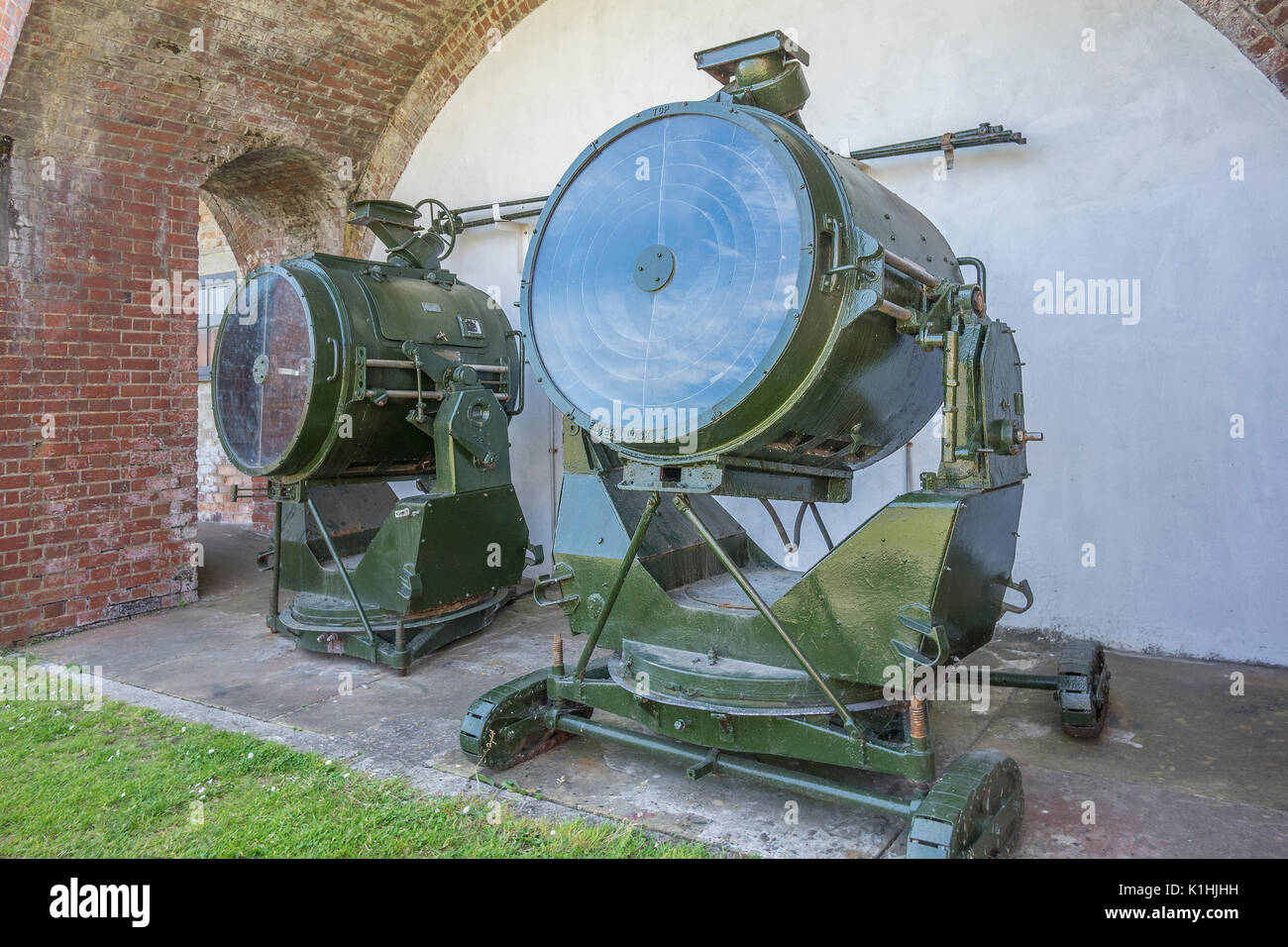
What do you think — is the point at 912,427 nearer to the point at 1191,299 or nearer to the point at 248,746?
the point at 1191,299

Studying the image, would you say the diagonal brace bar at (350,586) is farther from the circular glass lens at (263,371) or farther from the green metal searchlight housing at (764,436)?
the green metal searchlight housing at (764,436)

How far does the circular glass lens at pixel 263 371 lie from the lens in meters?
4.59

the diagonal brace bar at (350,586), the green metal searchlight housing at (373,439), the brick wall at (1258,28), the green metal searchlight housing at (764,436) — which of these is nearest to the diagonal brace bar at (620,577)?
the green metal searchlight housing at (764,436)

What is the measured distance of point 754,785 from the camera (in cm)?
315

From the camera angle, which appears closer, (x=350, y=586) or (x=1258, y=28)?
(x=1258, y=28)

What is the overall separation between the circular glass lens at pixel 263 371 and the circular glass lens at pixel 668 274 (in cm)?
218

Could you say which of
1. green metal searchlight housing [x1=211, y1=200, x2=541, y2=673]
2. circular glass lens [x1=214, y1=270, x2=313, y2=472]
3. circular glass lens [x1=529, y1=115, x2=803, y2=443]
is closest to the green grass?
green metal searchlight housing [x1=211, y1=200, x2=541, y2=673]

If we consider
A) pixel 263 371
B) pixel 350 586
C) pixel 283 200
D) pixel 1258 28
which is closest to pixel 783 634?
pixel 350 586

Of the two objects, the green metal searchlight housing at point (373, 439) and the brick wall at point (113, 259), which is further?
the brick wall at point (113, 259)

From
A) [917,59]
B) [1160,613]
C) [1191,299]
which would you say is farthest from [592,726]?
[917,59]

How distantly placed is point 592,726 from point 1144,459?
3.31 meters

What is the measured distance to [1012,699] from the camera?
13.2ft

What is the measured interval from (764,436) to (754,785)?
4.35 feet

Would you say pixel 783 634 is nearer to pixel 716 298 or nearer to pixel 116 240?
pixel 716 298
